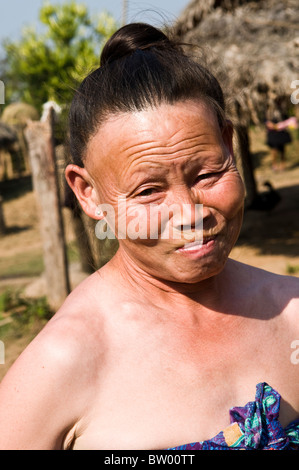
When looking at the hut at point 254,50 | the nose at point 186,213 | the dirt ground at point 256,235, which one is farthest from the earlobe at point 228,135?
the hut at point 254,50

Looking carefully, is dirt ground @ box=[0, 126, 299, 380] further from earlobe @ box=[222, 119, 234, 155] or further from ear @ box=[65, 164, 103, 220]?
earlobe @ box=[222, 119, 234, 155]

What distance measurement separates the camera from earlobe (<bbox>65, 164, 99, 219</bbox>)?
1402mm

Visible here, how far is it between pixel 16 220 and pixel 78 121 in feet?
45.6

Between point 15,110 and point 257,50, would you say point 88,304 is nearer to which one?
point 257,50

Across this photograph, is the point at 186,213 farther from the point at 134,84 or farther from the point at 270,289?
the point at 270,289

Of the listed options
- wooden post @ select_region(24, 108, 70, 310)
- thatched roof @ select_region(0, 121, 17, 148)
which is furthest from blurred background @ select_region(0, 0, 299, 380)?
thatched roof @ select_region(0, 121, 17, 148)

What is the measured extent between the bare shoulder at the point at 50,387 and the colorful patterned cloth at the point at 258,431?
9.4 inches

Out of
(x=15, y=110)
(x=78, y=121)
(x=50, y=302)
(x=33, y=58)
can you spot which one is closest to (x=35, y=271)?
(x=50, y=302)

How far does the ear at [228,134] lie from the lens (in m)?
1.40

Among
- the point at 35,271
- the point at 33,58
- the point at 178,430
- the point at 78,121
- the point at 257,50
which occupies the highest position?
the point at 33,58

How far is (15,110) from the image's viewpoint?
69.4 feet

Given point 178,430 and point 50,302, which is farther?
point 50,302

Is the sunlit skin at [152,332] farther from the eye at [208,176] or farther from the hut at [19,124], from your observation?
the hut at [19,124]

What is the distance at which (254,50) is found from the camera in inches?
316
